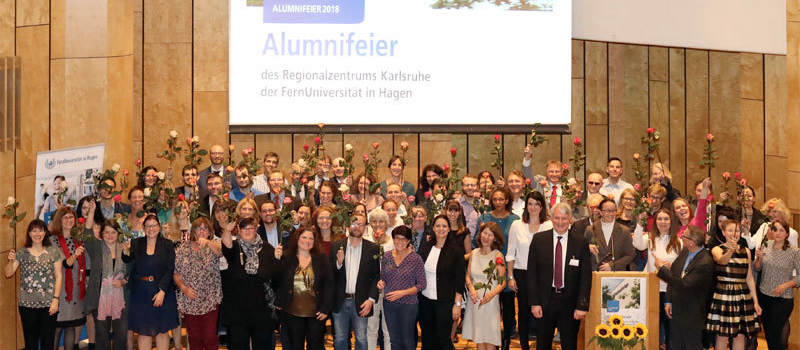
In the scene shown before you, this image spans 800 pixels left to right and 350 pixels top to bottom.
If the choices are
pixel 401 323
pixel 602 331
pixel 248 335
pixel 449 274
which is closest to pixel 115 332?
pixel 248 335

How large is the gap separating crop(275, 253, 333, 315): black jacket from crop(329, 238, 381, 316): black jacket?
0.08 m

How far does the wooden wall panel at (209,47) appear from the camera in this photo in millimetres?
9344

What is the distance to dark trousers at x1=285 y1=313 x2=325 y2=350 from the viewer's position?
6.52 metres

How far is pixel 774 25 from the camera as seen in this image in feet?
32.2

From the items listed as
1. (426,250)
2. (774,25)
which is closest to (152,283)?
(426,250)

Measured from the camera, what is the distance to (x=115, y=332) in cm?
694

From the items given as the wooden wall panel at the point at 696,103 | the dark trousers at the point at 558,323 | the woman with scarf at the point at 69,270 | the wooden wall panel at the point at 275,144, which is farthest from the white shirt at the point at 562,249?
the wooden wall panel at the point at 696,103

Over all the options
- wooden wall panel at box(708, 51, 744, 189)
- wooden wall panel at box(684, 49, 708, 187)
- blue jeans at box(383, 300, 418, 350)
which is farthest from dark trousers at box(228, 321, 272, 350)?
wooden wall panel at box(708, 51, 744, 189)

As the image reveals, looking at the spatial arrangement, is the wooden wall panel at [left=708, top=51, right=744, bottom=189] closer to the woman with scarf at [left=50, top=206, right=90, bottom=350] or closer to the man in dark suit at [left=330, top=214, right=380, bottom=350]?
the man in dark suit at [left=330, top=214, right=380, bottom=350]

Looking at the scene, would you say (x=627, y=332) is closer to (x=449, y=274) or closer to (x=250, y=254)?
(x=449, y=274)

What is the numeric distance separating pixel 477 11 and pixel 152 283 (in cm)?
425

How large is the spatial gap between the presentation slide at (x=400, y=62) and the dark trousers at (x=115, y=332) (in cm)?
280

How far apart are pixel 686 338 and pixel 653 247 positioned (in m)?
0.64

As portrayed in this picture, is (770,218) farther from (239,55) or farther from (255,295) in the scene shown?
(239,55)
